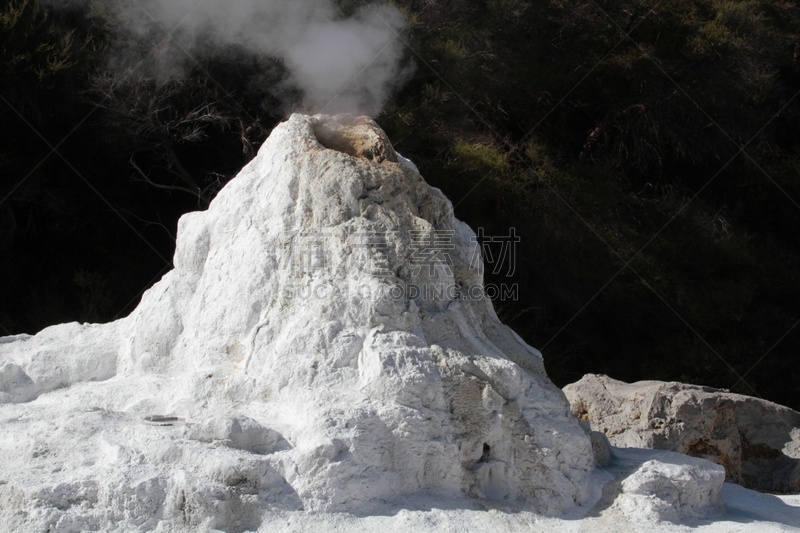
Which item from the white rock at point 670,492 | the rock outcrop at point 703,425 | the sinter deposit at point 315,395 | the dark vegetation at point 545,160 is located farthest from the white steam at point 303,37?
the white rock at point 670,492

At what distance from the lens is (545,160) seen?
930cm

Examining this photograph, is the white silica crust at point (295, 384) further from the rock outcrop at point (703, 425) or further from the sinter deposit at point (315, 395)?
the rock outcrop at point (703, 425)

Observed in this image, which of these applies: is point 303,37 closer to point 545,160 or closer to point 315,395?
point 315,395

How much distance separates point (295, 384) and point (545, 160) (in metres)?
6.10

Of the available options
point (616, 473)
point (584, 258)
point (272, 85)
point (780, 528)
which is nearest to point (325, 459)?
point (616, 473)

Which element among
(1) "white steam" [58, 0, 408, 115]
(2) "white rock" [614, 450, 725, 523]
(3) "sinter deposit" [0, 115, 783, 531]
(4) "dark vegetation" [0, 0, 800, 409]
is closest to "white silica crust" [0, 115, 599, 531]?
(3) "sinter deposit" [0, 115, 783, 531]

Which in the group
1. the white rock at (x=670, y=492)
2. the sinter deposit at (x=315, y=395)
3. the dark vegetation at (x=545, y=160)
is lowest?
the white rock at (x=670, y=492)

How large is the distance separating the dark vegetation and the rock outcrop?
291 cm

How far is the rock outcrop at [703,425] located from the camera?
5.24 metres

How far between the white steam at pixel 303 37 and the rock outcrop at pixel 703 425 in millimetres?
2272

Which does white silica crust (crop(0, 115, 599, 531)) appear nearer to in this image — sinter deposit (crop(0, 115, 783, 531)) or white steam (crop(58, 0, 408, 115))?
sinter deposit (crop(0, 115, 783, 531))

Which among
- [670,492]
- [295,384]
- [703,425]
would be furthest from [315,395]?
[703,425]

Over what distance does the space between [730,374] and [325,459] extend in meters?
6.68

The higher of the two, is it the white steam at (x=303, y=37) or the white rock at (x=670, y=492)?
Answer: the white steam at (x=303, y=37)
